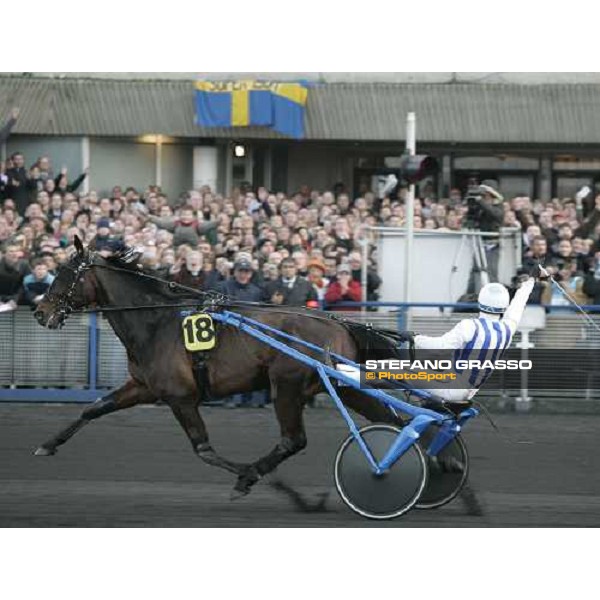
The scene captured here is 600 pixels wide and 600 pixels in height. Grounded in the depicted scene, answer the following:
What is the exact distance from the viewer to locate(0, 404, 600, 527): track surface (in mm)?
8477

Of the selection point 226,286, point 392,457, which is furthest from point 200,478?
point 226,286

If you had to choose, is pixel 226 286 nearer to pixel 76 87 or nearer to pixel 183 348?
pixel 183 348

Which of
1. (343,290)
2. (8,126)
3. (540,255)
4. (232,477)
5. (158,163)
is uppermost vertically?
(8,126)

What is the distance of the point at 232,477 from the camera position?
9891 mm

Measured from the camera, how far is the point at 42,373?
13.5 m

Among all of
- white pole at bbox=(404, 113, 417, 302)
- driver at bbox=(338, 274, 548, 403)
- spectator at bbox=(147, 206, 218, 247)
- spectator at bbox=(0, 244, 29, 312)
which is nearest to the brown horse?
driver at bbox=(338, 274, 548, 403)

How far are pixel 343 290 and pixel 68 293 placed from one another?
15.4 ft

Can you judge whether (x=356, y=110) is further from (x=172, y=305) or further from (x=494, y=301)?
(x=494, y=301)

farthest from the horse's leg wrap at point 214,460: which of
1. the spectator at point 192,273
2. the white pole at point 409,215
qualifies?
the white pole at point 409,215

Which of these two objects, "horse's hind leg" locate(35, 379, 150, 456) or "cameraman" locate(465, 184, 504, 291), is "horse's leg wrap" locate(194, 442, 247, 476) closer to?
"horse's hind leg" locate(35, 379, 150, 456)

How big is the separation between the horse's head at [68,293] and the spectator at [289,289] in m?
3.50

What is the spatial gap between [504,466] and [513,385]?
2.26 meters

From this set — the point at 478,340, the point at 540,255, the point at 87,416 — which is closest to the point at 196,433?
the point at 87,416

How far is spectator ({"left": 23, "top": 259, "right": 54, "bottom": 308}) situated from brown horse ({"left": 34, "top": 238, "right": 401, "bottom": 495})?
13.5 ft
